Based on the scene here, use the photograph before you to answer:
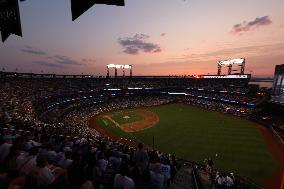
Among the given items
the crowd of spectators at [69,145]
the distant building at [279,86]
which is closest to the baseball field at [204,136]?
the crowd of spectators at [69,145]

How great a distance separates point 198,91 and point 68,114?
4484 centimetres

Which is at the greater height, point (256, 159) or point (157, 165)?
point (157, 165)

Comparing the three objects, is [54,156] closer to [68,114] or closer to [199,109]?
[68,114]

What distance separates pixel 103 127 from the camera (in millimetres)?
46875

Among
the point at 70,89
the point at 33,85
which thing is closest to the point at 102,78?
the point at 70,89

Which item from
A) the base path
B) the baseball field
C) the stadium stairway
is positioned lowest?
the base path

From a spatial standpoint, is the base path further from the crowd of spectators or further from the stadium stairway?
the stadium stairway

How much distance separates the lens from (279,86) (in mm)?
A: 44125

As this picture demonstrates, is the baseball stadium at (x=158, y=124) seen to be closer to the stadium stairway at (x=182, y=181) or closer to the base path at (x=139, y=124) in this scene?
the stadium stairway at (x=182, y=181)

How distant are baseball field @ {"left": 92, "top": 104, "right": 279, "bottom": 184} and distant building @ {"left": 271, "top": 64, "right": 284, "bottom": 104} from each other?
20.6ft

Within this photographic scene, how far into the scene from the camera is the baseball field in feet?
93.7

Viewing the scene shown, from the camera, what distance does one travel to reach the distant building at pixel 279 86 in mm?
43306

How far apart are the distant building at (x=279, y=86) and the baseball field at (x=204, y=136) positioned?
6.27 m

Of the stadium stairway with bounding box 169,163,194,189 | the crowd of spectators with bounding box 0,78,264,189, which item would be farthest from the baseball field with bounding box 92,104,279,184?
the stadium stairway with bounding box 169,163,194,189
